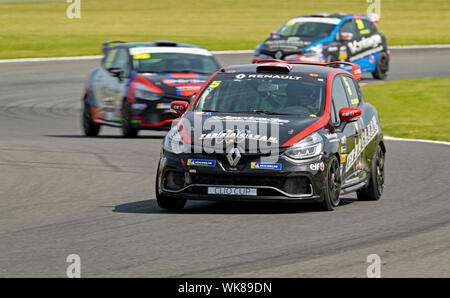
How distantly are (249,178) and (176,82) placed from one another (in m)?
8.56

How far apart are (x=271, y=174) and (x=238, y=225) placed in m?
0.73

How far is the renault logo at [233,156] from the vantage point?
34.1 feet

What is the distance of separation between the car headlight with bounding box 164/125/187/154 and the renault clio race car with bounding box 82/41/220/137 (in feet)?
25.3

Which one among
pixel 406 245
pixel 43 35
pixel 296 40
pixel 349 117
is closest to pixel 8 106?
pixel 296 40

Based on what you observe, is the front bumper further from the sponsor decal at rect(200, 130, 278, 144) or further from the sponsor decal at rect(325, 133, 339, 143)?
the sponsor decal at rect(325, 133, 339, 143)

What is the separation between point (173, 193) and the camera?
1070 cm

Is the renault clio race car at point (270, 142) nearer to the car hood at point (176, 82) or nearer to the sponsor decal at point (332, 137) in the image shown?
the sponsor decal at point (332, 137)

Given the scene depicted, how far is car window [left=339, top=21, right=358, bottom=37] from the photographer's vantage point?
2958 cm

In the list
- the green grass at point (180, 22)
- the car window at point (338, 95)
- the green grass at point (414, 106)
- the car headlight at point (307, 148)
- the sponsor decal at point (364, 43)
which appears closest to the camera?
the car headlight at point (307, 148)

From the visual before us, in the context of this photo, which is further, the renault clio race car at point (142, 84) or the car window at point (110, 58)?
the car window at point (110, 58)

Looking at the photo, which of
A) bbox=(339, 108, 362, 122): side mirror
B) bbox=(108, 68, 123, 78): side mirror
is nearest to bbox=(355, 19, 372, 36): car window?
bbox=(108, 68, 123, 78): side mirror

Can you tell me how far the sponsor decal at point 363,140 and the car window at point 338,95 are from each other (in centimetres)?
40

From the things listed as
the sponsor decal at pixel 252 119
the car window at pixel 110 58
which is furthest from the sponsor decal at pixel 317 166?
the car window at pixel 110 58

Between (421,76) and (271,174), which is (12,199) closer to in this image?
(271,174)
